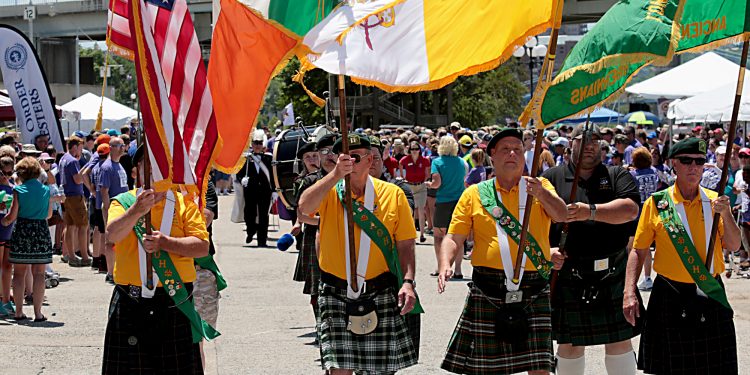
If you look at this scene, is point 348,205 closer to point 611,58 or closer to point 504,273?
point 504,273

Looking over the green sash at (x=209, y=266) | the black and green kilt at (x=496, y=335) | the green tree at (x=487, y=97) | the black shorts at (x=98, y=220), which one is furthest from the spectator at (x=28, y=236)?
the green tree at (x=487, y=97)

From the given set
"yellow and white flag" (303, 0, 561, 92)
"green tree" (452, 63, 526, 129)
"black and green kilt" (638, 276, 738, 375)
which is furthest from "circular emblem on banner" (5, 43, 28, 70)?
"green tree" (452, 63, 526, 129)

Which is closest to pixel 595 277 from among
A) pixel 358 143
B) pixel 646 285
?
pixel 358 143

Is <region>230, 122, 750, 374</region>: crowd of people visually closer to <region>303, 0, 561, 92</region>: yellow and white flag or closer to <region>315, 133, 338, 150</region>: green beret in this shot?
<region>303, 0, 561, 92</region>: yellow and white flag

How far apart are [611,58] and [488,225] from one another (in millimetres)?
1181

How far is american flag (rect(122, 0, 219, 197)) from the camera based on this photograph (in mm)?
5727

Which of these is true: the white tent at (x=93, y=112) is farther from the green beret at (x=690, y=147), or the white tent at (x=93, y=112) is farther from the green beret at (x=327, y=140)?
the green beret at (x=690, y=147)

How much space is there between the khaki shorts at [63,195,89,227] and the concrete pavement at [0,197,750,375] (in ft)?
2.22

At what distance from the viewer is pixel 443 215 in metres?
14.7

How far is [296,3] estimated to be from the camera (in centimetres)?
609

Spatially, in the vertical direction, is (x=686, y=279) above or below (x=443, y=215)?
above

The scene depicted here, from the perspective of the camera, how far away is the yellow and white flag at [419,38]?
19.7 feet

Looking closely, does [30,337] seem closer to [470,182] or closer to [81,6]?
[470,182]

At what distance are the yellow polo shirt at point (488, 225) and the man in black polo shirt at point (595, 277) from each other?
2.49ft
